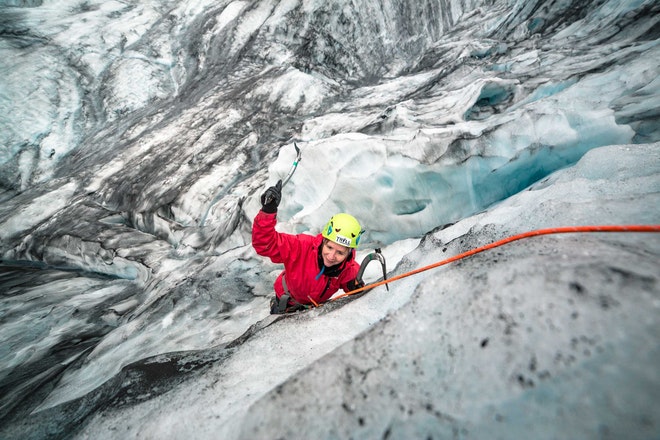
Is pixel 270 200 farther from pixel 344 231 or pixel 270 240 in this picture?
pixel 344 231

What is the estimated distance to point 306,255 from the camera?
114 inches

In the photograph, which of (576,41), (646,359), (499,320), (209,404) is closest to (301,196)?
(209,404)

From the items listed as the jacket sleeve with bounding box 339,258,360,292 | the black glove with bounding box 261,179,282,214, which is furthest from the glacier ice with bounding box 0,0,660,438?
the black glove with bounding box 261,179,282,214

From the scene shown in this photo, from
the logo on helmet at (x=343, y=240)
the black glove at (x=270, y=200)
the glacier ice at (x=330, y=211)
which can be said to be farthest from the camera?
the logo on helmet at (x=343, y=240)

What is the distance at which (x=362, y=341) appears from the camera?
1.35m

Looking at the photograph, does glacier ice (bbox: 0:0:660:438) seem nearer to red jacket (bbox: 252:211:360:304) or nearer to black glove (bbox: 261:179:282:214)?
red jacket (bbox: 252:211:360:304)

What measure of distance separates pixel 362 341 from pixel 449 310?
40 centimetres

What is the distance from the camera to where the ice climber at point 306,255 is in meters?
2.60

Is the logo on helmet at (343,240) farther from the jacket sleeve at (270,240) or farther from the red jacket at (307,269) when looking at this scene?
the jacket sleeve at (270,240)

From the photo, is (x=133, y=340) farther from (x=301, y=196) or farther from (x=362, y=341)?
(x=362, y=341)

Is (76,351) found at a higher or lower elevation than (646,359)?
lower

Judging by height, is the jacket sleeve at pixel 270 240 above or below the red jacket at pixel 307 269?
above

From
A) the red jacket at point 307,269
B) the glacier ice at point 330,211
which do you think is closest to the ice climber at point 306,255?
the red jacket at point 307,269

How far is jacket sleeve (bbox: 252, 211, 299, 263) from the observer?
2.57 m
